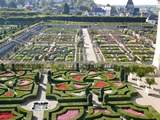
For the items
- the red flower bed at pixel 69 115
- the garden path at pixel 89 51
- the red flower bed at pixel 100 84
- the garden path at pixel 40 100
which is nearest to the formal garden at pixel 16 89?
Result: the garden path at pixel 40 100

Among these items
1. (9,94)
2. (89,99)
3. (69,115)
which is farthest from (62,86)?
(69,115)

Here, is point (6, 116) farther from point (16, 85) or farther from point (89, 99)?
point (16, 85)

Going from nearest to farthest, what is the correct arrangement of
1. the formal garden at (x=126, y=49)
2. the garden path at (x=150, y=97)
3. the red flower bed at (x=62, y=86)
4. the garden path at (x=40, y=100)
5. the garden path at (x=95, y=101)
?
1. the garden path at (x=40, y=100)
2. the garden path at (x=95, y=101)
3. the garden path at (x=150, y=97)
4. the red flower bed at (x=62, y=86)
5. the formal garden at (x=126, y=49)

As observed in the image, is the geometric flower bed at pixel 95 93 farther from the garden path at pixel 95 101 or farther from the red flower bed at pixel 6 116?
the red flower bed at pixel 6 116

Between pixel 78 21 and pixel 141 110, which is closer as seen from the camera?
pixel 141 110

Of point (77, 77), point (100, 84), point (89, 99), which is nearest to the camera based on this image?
point (89, 99)

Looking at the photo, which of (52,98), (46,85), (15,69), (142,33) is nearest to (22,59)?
(15,69)

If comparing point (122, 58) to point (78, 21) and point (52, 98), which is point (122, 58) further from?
point (78, 21)
